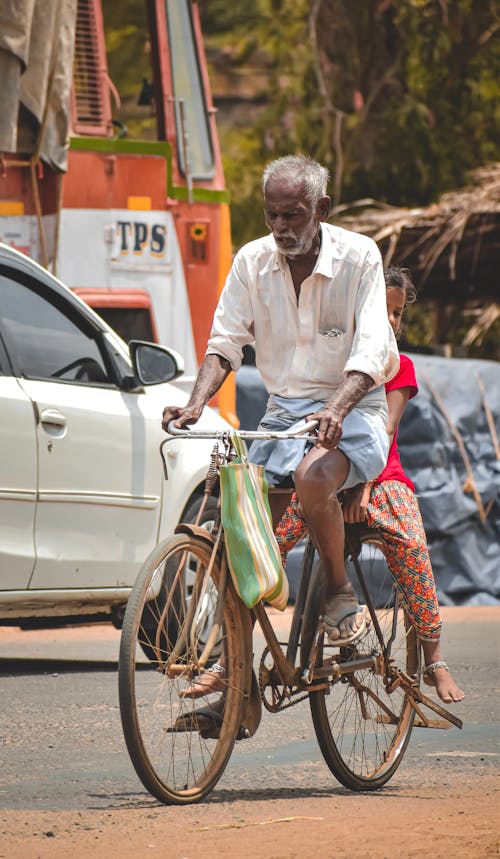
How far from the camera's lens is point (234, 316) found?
200 inches

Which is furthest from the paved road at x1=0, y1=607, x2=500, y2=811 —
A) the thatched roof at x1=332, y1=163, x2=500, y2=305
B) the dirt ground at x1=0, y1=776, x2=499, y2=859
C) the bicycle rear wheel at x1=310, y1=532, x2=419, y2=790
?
the thatched roof at x1=332, y1=163, x2=500, y2=305

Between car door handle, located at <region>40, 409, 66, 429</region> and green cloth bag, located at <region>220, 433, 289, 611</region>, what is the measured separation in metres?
2.50

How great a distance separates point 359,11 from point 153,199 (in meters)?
10.4

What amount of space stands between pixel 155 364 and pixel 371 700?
2509 mm

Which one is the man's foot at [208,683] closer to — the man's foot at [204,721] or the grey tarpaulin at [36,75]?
the man's foot at [204,721]

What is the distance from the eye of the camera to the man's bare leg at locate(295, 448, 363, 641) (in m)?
4.89

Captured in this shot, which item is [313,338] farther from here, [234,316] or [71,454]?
[71,454]

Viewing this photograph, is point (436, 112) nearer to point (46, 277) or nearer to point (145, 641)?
point (46, 277)

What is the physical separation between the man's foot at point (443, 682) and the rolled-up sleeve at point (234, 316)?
121cm

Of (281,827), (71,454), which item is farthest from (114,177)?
(281,827)

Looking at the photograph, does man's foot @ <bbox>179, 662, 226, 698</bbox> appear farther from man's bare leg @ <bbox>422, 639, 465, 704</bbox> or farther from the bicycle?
man's bare leg @ <bbox>422, 639, 465, 704</bbox>

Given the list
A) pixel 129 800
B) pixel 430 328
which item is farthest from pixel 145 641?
pixel 430 328

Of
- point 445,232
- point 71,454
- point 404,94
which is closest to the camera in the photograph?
point 71,454

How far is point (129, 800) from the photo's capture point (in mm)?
4898
